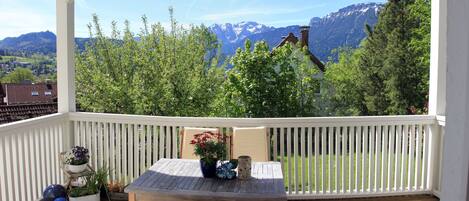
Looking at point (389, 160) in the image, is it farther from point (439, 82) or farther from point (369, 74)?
point (369, 74)

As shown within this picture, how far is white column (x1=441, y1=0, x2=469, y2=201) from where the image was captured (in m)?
0.67

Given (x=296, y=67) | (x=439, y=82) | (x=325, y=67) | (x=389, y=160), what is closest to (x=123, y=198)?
(x=389, y=160)

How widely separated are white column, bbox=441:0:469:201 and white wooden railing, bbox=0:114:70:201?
3407 mm

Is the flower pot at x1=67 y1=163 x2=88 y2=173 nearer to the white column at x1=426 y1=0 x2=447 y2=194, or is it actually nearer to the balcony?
the balcony

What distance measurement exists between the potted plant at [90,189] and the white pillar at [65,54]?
3.00 feet

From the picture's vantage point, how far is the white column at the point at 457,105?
67 cm

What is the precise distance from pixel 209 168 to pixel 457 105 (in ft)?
7.23

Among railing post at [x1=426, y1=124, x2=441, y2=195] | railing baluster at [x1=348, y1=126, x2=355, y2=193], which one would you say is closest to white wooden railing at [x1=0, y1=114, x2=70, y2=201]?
railing baluster at [x1=348, y1=126, x2=355, y2=193]

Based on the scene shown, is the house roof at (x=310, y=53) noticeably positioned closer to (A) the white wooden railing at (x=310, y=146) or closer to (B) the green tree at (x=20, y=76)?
(B) the green tree at (x=20, y=76)

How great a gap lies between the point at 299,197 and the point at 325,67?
36.6 feet

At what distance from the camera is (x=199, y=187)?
258 centimetres

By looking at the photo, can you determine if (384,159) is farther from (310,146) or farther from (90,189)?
(90,189)

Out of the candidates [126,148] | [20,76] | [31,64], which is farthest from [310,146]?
[31,64]

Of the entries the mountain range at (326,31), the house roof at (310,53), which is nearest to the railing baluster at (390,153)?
the mountain range at (326,31)
